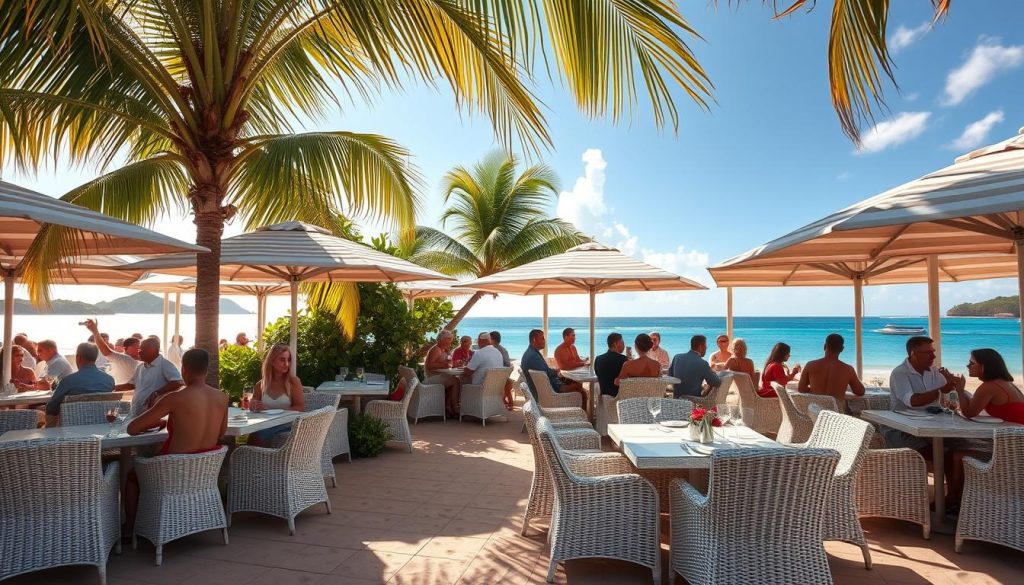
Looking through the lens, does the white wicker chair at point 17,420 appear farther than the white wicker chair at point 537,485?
Yes

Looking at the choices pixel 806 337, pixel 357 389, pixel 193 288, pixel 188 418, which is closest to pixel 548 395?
pixel 357 389

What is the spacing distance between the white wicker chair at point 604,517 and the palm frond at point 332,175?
4.20 metres

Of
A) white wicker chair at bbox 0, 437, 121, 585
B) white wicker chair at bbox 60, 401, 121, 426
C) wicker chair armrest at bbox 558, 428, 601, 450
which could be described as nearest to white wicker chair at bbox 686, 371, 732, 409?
wicker chair armrest at bbox 558, 428, 601, 450

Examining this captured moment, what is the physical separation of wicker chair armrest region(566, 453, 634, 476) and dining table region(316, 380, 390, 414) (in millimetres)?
3767

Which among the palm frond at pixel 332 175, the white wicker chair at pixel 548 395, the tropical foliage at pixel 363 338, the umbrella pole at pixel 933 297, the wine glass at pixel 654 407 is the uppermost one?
the palm frond at pixel 332 175

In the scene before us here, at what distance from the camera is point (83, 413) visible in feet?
16.4

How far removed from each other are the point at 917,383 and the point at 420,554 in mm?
4706

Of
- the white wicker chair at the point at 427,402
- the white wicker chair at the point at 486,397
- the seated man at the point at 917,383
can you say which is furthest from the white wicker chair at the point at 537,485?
the white wicker chair at the point at 427,402

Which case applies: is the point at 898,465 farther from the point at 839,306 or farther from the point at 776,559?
the point at 839,306

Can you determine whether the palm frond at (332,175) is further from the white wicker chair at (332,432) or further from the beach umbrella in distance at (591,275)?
the white wicker chair at (332,432)

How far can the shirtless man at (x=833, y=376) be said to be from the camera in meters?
6.17

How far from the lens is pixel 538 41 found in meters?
3.47

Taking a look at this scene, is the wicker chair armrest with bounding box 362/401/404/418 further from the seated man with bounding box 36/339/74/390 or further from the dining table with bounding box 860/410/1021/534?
the dining table with bounding box 860/410/1021/534

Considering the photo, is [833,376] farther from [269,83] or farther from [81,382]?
[81,382]
